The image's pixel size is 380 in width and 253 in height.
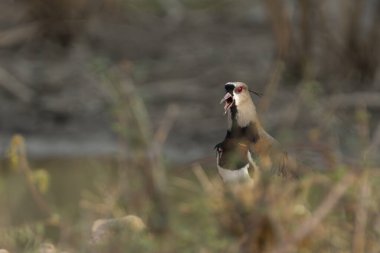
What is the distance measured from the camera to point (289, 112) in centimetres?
702

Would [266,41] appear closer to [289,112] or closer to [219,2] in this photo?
[219,2]

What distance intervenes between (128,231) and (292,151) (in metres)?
0.85

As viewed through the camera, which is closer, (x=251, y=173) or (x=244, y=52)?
(x=251, y=173)

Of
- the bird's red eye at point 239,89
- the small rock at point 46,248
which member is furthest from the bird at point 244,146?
the small rock at point 46,248

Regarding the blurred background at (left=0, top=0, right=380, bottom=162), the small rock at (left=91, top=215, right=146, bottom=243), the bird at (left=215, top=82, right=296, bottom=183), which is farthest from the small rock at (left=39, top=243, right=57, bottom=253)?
the blurred background at (left=0, top=0, right=380, bottom=162)

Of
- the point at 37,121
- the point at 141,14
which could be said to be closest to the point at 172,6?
the point at 141,14

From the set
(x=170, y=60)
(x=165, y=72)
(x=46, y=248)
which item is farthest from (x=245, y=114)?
(x=170, y=60)

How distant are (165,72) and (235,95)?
705 centimetres

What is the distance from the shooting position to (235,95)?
167 centimetres

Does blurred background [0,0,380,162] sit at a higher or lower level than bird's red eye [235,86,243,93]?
A: higher

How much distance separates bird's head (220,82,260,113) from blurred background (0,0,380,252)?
4.31 m

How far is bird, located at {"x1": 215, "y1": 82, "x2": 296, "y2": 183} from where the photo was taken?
1.63m

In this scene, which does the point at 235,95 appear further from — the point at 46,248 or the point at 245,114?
the point at 46,248

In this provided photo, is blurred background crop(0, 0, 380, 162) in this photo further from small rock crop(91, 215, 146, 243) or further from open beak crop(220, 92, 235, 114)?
open beak crop(220, 92, 235, 114)
